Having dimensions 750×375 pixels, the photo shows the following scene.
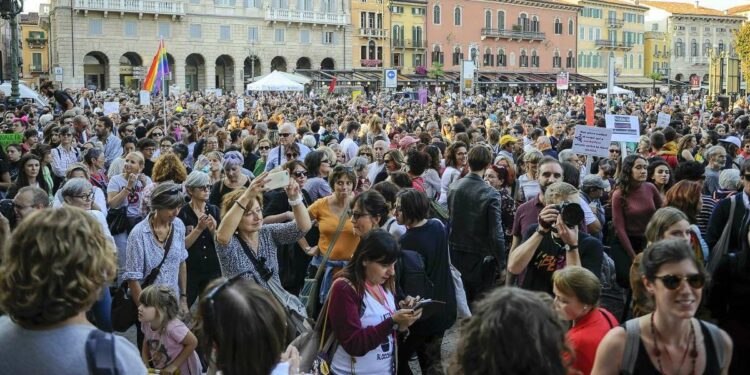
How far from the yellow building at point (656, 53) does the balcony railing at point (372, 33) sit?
38235 millimetres

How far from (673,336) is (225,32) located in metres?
59.1

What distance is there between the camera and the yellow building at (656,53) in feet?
300

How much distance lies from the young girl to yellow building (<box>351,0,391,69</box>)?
61.5m

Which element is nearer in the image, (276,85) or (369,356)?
(369,356)

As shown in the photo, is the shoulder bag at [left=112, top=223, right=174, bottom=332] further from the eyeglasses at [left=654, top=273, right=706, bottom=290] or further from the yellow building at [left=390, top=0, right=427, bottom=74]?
the yellow building at [left=390, top=0, right=427, bottom=74]

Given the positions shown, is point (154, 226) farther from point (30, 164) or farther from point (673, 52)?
→ point (673, 52)

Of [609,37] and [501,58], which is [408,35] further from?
[609,37]

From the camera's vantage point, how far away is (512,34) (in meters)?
73.5

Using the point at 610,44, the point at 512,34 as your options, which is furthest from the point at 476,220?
the point at 610,44

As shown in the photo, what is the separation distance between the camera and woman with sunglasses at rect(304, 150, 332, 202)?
7.24 metres

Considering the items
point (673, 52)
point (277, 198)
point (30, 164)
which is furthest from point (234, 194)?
point (673, 52)

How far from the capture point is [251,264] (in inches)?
182

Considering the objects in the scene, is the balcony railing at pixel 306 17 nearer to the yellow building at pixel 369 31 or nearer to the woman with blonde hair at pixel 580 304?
the yellow building at pixel 369 31

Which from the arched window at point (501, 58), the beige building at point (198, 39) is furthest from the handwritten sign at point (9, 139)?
the arched window at point (501, 58)
